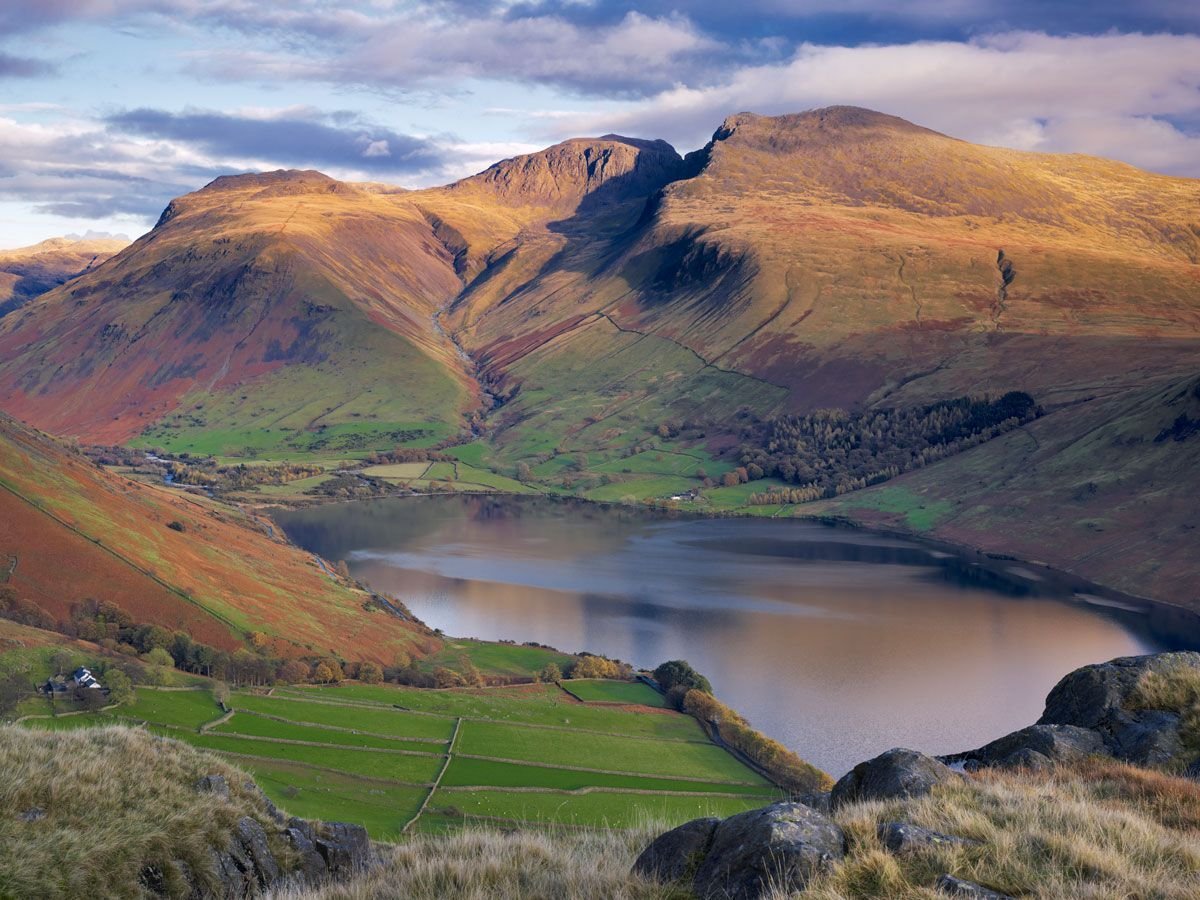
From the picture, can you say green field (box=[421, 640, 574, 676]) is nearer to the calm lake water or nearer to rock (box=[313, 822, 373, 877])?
the calm lake water

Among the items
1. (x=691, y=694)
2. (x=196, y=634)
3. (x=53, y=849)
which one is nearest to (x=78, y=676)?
(x=196, y=634)

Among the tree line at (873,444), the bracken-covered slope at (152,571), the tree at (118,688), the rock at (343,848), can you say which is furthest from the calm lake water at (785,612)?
the rock at (343,848)

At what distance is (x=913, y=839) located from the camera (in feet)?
30.1

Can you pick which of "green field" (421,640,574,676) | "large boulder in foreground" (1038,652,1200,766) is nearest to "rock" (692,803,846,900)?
"large boulder in foreground" (1038,652,1200,766)

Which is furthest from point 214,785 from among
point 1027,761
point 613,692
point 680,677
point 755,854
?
point 680,677

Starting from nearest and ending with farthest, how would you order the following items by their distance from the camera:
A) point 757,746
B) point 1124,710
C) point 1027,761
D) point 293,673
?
1. point 1027,761
2. point 1124,710
3. point 757,746
4. point 293,673

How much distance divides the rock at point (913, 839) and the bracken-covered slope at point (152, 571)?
231ft

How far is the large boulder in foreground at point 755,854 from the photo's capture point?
29.1ft

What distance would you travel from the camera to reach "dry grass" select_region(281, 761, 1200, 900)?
8.44 meters

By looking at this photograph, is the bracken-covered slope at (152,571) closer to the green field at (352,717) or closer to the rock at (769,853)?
the green field at (352,717)

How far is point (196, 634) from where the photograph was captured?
241ft

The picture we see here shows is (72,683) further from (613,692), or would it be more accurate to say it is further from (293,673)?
(613,692)

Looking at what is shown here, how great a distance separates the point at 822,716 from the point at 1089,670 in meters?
54.6

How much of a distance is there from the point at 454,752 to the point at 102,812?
4873cm
